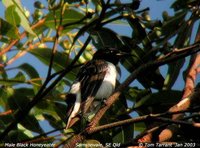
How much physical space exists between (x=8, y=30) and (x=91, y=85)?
89cm

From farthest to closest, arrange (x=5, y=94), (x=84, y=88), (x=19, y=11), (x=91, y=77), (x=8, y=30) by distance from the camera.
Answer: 1. (x=91, y=77)
2. (x=84, y=88)
3. (x=5, y=94)
4. (x=8, y=30)
5. (x=19, y=11)

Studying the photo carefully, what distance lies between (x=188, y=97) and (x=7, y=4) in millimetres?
1441

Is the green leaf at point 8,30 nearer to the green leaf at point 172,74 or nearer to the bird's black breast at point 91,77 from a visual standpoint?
the bird's black breast at point 91,77

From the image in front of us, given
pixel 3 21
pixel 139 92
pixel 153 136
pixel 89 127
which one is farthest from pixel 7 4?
pixel 153 136

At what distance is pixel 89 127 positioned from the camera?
238 centimetres

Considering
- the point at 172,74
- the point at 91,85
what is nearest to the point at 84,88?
the point at 91,85

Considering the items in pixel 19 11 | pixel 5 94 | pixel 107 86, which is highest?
pixel 19 11

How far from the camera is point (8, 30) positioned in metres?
3.42

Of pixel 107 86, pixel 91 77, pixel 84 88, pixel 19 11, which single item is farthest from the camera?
pixel 91 77

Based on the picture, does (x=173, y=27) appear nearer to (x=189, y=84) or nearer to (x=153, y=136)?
(x=189, y=84)

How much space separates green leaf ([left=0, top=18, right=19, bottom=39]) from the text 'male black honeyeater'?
1.91 feet

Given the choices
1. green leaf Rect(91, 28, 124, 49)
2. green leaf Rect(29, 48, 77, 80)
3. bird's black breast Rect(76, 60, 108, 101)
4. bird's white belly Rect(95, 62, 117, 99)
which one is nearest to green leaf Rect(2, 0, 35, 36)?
green leaf Rect(91, 28, 124, 49)

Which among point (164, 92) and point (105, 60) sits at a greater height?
point (164, 92)

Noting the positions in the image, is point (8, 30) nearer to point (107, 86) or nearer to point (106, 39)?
point (106, 39)
